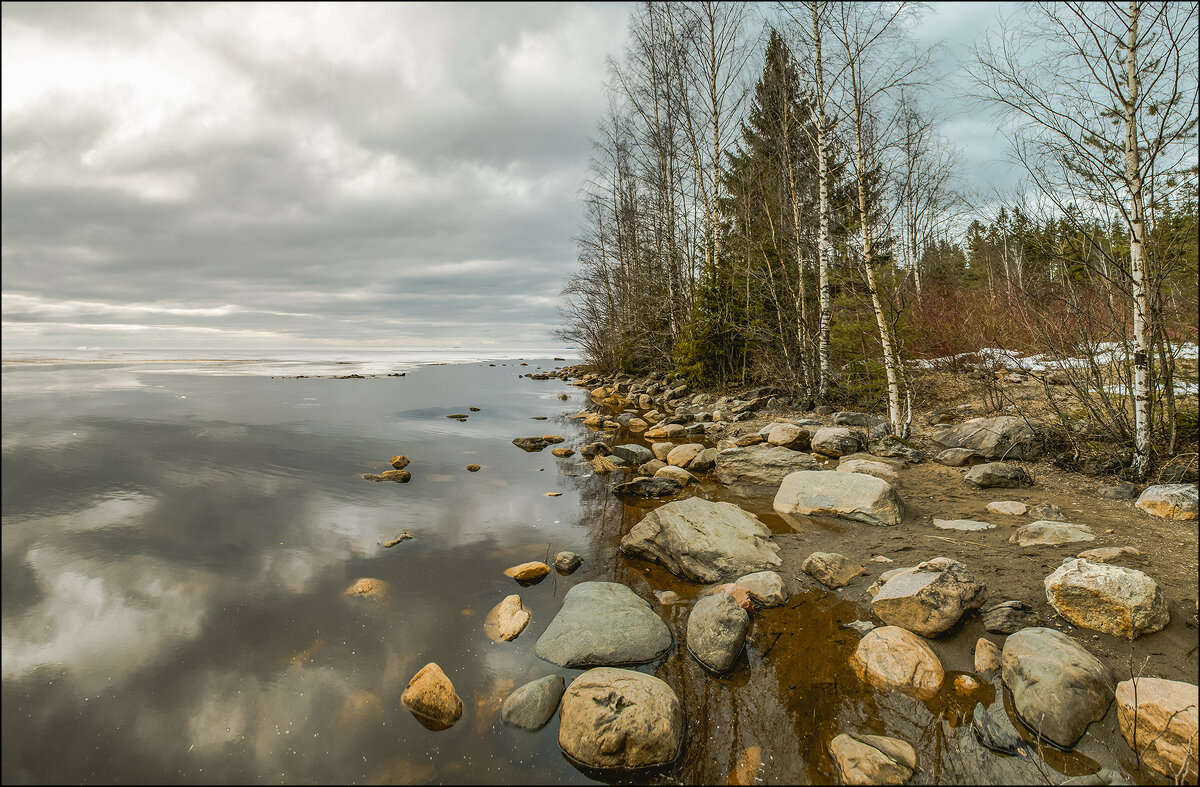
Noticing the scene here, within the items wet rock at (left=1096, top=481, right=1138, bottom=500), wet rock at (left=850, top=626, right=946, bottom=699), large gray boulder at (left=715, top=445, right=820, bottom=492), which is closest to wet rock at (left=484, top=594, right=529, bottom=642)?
wet rock at (left=850, top=626, right=946, bottom=699)

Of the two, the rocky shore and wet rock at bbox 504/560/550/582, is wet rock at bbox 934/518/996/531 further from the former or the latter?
wet rock at bbox 504/560/550/582

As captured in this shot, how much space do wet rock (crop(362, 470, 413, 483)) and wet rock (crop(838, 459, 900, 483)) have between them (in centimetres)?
550

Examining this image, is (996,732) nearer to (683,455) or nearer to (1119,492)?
(1119,492)

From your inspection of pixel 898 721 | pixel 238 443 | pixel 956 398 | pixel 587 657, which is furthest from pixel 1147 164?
pixel 238 443

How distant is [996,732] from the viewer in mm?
2055

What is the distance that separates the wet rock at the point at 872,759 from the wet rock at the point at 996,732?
0.35 m

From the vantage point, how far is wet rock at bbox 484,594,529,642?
299cm

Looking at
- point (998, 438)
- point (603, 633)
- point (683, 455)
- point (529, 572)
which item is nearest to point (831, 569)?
point (603, 633)

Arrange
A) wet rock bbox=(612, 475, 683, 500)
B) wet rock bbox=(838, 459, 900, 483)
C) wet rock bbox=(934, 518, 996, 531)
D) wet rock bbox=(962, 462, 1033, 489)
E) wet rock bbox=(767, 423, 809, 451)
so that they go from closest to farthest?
wet rock bbox=(934, 518, 996, 531)
wet rock bbox=(962, 462, 1033, 489)
wet rock bbox=(838, 459, 900, 483)
wet rock bbox=(612, 475, 683, 500)
wet rock bbox=(767, 423, 809, 451)

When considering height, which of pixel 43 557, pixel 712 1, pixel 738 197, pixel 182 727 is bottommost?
pixel 182 727

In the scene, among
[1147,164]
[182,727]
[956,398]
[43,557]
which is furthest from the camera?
[956,398]

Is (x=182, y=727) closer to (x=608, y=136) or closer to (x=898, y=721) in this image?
(x=898, y=721)

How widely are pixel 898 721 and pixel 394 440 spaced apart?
8.79 m

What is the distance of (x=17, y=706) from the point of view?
1.47 m
